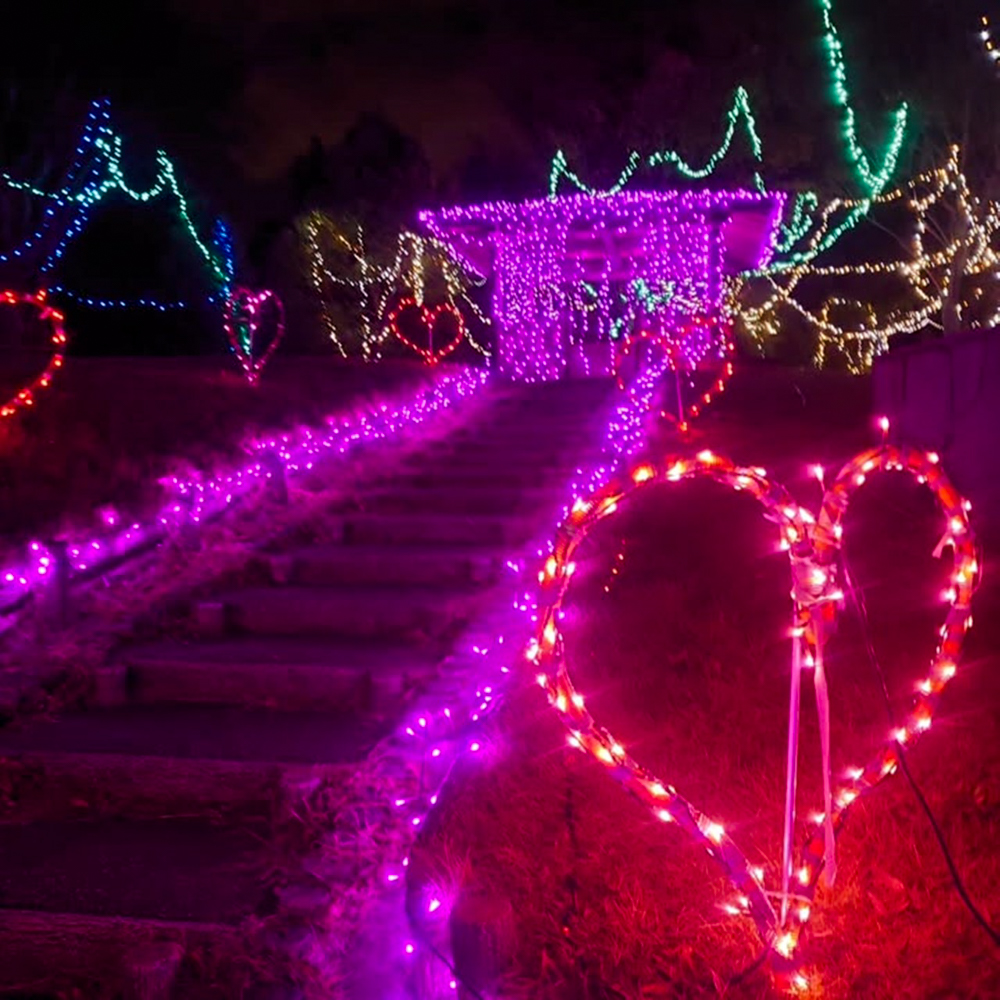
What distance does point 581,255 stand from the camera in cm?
1812

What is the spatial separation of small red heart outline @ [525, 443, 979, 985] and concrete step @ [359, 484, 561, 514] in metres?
4.22

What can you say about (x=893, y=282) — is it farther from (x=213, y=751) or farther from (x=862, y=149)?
(x=213, y=751)

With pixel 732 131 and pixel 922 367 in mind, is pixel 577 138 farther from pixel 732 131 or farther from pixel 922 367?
pixel 922 367

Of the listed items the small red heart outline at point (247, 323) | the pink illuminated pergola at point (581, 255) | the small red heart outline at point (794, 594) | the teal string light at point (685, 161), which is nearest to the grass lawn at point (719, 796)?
the small red heart outline at point (794, 594)

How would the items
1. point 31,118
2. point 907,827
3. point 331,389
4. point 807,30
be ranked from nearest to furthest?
point 907,827 → point 331,389 → point 31,118 → point 807,30

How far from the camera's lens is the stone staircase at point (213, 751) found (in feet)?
10.4

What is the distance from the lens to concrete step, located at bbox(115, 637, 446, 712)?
450 centimetres

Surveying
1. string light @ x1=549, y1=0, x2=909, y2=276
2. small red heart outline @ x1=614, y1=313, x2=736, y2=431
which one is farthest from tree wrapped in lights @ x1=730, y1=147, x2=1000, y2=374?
small red heart outline @ x1=614, y1=313, x2=736, y2=431

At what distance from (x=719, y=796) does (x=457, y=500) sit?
3.72m

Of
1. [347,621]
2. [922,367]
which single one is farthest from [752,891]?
[922,367]

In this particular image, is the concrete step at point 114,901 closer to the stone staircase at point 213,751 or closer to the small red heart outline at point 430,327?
the stone staircase at point 213,751

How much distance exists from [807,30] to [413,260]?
1048cm

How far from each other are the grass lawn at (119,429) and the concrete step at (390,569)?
115 cm

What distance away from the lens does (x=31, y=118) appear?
15.5 metres
